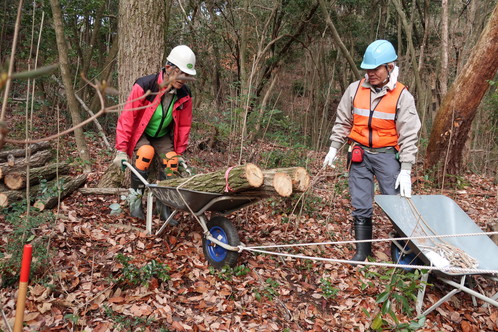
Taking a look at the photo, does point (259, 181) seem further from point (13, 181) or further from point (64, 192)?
point (13, 181)

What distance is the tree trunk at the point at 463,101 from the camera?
17.8ft

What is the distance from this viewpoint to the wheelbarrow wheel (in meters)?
3.10

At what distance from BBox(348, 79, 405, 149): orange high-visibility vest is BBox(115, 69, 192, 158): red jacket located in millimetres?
1794

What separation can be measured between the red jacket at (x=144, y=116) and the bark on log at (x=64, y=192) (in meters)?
0.84

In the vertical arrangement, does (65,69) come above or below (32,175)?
above

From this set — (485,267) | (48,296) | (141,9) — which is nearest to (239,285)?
(48,296)

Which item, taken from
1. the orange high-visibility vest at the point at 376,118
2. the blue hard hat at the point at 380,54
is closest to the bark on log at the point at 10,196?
the orange high-visibility vest at the point at 376,118

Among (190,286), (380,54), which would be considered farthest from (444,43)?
(190,286)

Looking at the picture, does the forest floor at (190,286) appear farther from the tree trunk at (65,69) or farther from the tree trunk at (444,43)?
the tree trunk at (444,43)

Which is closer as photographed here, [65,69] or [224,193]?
[224,193]

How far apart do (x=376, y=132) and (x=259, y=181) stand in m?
1.52

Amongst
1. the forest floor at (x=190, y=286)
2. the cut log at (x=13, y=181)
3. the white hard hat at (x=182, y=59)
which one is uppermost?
the white hard hat at (x=182, y=59)

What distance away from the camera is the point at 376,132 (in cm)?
354

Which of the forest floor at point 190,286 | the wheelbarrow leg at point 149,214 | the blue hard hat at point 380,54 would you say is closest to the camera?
the forest floor at point 190,286
